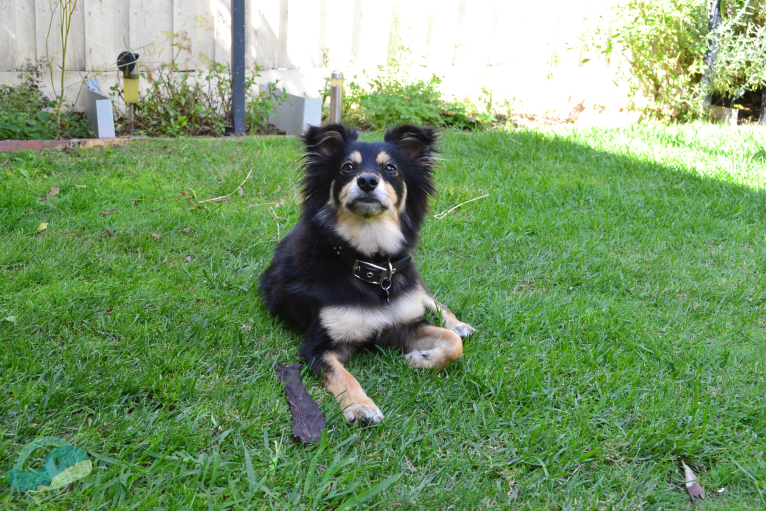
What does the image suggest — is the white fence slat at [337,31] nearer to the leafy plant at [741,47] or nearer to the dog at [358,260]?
the leafy plant at [741,47]

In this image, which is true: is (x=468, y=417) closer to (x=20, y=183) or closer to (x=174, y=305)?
(x=174, y=305)

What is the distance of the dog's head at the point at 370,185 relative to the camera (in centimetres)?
290

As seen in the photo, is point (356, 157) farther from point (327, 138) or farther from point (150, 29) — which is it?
point (150, 29)

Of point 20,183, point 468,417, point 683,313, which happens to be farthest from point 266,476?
point 20,183

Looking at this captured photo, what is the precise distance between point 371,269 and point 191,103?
416 cm

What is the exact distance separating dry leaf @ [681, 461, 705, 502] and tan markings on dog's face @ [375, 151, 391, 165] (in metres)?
1.84

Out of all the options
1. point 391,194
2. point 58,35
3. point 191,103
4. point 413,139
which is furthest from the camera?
point 191,103

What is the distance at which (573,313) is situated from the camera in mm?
3340

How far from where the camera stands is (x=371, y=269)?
2838 millimetres

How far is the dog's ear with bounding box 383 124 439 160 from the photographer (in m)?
3.19

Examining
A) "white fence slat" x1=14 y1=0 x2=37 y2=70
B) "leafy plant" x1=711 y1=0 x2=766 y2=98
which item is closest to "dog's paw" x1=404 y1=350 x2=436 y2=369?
"white fence slat" x1=14 y1=0 x2=37 y2=70

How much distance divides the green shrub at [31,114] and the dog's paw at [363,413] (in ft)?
14.7

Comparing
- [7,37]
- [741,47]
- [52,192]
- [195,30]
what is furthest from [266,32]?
[741,47]

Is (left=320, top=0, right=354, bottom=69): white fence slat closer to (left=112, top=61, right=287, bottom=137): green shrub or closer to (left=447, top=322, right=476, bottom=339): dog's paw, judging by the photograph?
(left=112, top=61, right=287, bottom=137): green shrub
